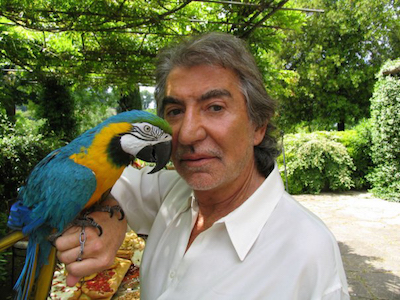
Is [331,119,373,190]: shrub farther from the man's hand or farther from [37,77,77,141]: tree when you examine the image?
the man's hand

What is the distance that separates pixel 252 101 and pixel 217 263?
31.2 inches

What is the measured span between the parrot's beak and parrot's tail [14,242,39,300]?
71cm

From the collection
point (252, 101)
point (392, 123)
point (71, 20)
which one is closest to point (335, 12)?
point (392, 123)

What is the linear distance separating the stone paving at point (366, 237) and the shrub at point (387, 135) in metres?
0.58

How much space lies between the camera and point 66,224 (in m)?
1.41

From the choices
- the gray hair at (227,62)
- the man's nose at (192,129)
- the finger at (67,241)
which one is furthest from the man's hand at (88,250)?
the gray hair at (227,62)

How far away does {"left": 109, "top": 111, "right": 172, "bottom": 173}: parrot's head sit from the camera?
1379 mm

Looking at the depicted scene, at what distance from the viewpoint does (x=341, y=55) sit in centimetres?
1852

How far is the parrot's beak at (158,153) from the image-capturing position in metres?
1.43

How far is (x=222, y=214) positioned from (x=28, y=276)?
1009mm

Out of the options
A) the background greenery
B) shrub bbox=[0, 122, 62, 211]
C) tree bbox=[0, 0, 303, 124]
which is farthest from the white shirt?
shrub bbox=[0, 122, 62, 211]

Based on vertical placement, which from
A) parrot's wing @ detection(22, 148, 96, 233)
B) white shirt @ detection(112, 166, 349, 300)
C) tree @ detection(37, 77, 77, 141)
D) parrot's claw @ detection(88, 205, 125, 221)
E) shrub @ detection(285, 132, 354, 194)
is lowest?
shrub @ detection(285, 132, 354, 194)

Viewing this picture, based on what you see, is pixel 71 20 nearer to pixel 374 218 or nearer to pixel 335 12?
pixel 374 218

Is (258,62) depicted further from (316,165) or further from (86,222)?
(316,165)
